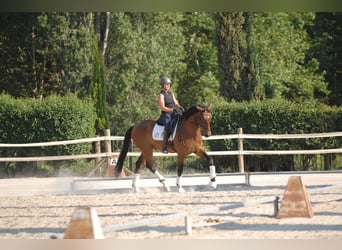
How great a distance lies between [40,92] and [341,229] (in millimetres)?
12975

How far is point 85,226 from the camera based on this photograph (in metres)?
4.78

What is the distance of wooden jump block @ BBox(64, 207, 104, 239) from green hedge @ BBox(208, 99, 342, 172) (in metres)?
8.51

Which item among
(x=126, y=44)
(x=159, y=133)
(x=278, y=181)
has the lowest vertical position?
(x=278, y=181)

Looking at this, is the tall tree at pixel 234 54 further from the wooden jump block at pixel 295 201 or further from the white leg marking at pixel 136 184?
the wooden jump block at pixel 295 201

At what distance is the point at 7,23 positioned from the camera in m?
17.6

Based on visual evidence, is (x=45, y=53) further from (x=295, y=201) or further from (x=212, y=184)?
(x=295, y=201)

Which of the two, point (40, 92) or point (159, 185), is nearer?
point (159, 185)

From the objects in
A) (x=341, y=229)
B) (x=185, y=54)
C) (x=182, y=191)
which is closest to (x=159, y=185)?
(x=182, y=191)

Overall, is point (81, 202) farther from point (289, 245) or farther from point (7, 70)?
point (7, 70)

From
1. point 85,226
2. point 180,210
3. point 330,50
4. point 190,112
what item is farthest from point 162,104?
point 330,50

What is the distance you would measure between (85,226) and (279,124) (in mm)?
8800

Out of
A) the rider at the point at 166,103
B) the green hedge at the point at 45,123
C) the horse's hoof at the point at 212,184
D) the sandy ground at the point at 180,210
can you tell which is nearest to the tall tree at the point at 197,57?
the green hedge at the point at 45,123

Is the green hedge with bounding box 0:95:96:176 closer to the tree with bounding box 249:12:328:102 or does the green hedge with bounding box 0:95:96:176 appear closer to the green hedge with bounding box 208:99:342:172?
the green hedge with bounding box 208:99:342:172

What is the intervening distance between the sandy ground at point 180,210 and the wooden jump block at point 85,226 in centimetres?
66
